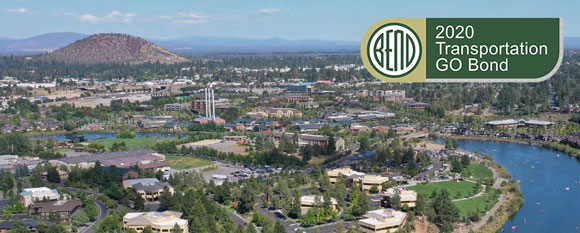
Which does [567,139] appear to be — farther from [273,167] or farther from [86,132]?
[86,132]

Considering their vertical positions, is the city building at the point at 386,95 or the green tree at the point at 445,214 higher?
the city building at the point at 386,95

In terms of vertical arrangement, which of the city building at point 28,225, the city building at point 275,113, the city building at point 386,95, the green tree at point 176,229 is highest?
the city building at point 386,95

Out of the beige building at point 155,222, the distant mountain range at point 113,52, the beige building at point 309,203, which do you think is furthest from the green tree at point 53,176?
the distant mountain range at point 113,52

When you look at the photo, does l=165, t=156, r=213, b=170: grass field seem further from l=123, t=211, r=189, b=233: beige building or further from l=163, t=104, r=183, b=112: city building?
l=163, t=104, r=183, b=112: city building

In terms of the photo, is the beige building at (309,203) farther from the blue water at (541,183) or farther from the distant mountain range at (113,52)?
the distant mountain range at (113,52)

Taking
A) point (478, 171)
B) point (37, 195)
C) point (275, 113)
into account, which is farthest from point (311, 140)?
point (37, 195)

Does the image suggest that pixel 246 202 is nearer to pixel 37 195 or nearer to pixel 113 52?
pixel 37 195

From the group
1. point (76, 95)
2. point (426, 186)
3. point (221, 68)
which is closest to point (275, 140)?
point (426, 186)
